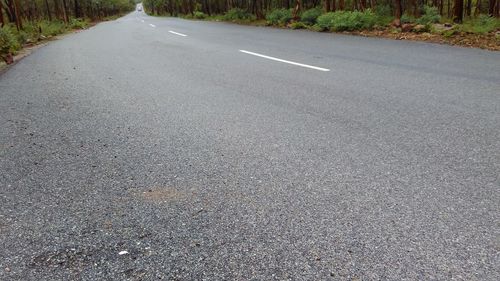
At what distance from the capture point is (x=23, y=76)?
7.83m

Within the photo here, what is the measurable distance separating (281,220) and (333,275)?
1.76 ft

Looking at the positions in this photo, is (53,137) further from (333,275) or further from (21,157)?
(333,275)

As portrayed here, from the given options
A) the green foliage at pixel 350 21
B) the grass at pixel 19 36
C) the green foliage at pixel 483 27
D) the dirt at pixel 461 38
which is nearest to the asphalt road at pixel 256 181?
the dirt at pixel 461 38

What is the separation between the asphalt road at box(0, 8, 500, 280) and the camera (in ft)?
6.60

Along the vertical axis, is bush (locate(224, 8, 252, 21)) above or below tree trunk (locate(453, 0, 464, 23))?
above

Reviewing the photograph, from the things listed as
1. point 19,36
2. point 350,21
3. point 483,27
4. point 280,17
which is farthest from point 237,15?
point 483,27

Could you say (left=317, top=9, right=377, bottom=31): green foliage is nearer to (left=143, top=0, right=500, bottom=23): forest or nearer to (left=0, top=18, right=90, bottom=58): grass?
(left=143, top=0, right=500, bottom=23): forest

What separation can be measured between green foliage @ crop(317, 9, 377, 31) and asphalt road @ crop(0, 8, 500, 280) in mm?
8701

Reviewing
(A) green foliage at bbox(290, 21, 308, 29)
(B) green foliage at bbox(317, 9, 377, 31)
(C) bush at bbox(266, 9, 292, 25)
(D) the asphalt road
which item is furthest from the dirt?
(C) bush at bbox(266, 9, 292, 25)

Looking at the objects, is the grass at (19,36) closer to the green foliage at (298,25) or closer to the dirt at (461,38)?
the green foliage at (298,25)

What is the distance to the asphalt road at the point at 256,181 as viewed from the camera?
201 centimetres

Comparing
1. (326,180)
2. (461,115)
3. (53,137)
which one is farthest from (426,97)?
(53,137)

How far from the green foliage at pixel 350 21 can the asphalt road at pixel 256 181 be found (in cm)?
870

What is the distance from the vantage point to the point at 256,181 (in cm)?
286
